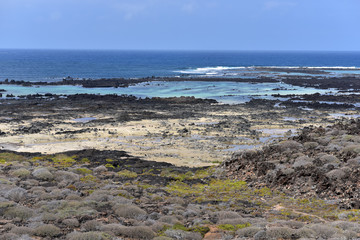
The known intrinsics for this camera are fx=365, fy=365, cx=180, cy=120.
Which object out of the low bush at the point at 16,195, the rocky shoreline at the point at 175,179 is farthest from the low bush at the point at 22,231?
the low bush at the point at 16,195

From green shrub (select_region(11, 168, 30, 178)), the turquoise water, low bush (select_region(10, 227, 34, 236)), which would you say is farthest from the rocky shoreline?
the turquoise water

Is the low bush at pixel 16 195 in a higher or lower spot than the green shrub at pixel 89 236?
lower

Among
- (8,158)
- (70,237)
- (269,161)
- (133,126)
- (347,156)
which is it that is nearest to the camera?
(70,237)

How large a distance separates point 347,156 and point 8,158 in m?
23.1

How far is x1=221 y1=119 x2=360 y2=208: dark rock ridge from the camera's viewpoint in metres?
18.1

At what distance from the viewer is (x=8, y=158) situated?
26734mm

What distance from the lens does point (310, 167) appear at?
20594mm

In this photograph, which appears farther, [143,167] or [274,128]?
Answer: [274,128]

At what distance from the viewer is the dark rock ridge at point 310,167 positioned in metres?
18.1

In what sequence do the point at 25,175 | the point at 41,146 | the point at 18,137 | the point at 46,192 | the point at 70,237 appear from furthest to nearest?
the point at 18,137
the point at 41,146
the point at 25,175
the point at 46,192
the point at 70,237

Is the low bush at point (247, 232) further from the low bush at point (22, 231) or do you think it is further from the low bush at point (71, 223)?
the low bush at point (22, 231)

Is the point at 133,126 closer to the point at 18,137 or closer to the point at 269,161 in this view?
the point at 18,137

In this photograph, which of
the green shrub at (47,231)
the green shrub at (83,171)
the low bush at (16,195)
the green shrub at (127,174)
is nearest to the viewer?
the green shrub at (47,231)

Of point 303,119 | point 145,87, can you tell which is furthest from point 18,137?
point 145,87
